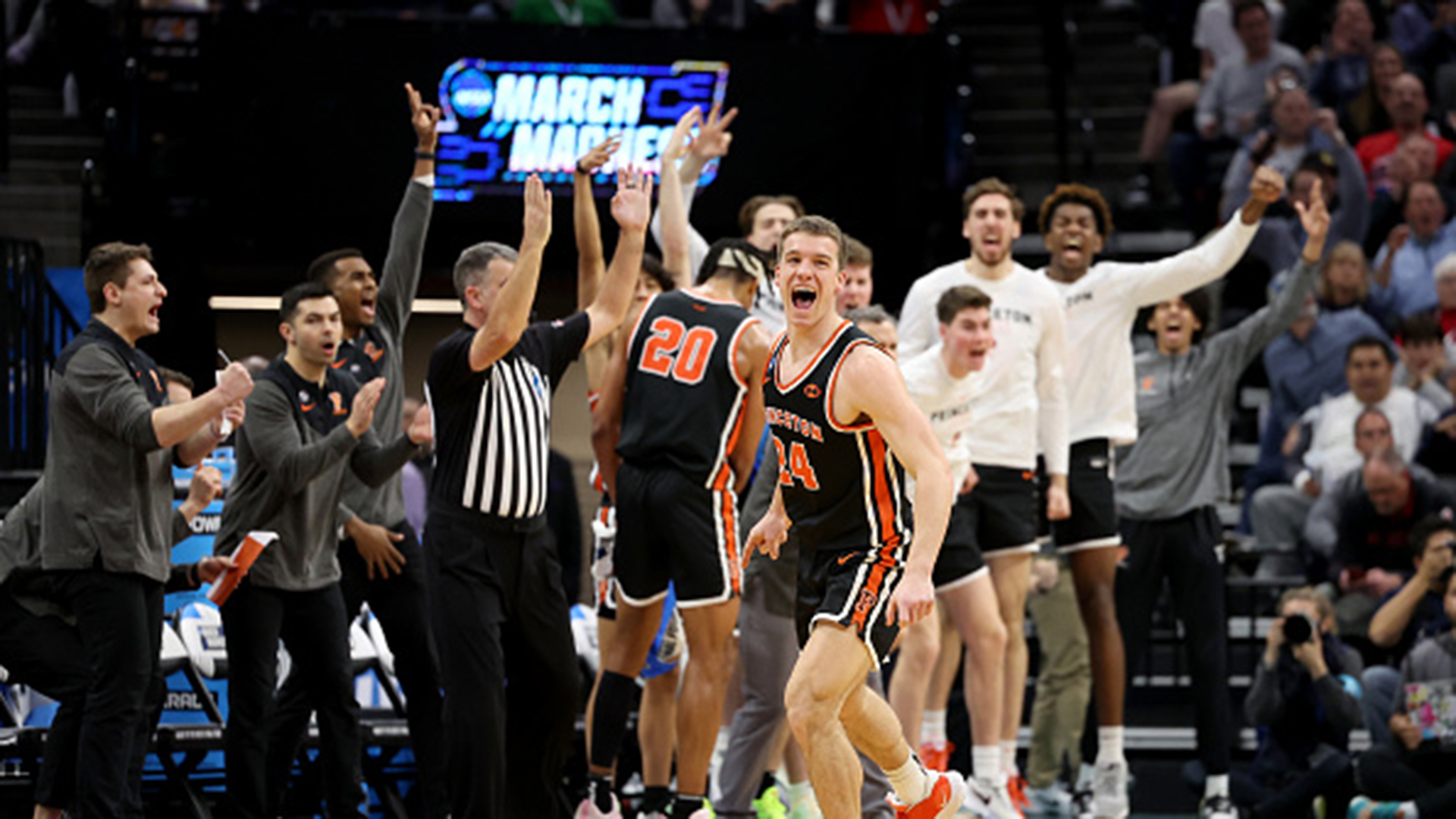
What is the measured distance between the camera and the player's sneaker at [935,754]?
8.98m

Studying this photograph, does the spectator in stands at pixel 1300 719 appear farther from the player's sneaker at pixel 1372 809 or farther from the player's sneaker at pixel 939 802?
the player's sneaker at pixel 939 802

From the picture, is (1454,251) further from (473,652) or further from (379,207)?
(473,652)

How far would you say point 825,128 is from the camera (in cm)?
1417

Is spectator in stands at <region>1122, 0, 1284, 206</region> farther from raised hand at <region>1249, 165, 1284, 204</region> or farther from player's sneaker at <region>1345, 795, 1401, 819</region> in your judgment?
player's sneaker at <region>1345, 795, 1401, 819</region>

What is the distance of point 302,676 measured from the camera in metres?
8.13

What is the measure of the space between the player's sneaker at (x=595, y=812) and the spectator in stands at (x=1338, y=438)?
5.05 m

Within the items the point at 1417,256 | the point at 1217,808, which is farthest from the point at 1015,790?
the point at 1417,256

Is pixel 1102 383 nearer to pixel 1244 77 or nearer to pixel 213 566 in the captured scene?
pixel 213 566

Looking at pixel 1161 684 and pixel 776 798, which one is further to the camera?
pixel 1161 684

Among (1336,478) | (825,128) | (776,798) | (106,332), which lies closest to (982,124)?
(825,128)

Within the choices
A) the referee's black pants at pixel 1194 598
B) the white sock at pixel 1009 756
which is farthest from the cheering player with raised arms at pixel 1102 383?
the white sock at pixel 1009 756

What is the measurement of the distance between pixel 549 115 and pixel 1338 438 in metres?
5.44

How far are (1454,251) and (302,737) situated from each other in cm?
810

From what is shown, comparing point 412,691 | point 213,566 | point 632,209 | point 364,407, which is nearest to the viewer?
point 632,209
